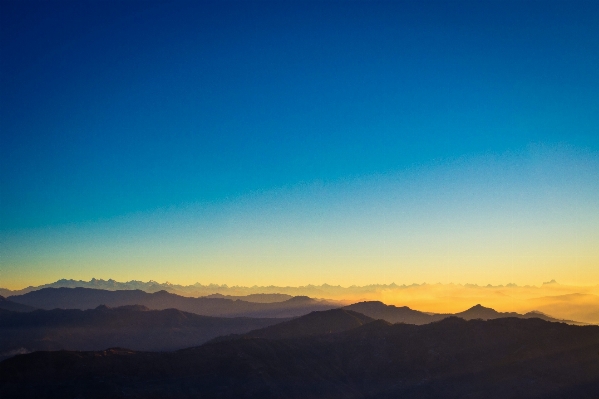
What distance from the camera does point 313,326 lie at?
467ft

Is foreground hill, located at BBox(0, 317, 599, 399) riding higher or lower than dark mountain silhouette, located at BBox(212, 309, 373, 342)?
lower

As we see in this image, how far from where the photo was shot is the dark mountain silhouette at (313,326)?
5443 inches

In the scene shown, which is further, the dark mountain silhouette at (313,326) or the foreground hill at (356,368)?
the dark mountain silhouette at (313,326)

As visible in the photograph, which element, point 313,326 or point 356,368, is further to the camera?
point 313,326

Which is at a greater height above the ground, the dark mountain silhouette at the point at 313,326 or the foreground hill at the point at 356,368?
the dark mountain silhouette at the point at 313,326

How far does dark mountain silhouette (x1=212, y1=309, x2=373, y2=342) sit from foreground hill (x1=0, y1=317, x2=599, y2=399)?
1245 inches

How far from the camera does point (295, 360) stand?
9812 cm

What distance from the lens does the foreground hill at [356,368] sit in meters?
82.5

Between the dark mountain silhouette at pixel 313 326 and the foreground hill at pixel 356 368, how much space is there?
31.6 metres

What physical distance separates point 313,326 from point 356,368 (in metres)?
44.8

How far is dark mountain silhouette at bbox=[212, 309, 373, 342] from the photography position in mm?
138250

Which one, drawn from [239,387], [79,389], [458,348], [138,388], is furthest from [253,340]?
[458,348]

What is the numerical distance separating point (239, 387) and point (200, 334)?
117069 mm

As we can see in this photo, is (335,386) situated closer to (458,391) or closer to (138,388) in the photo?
(458,391)
